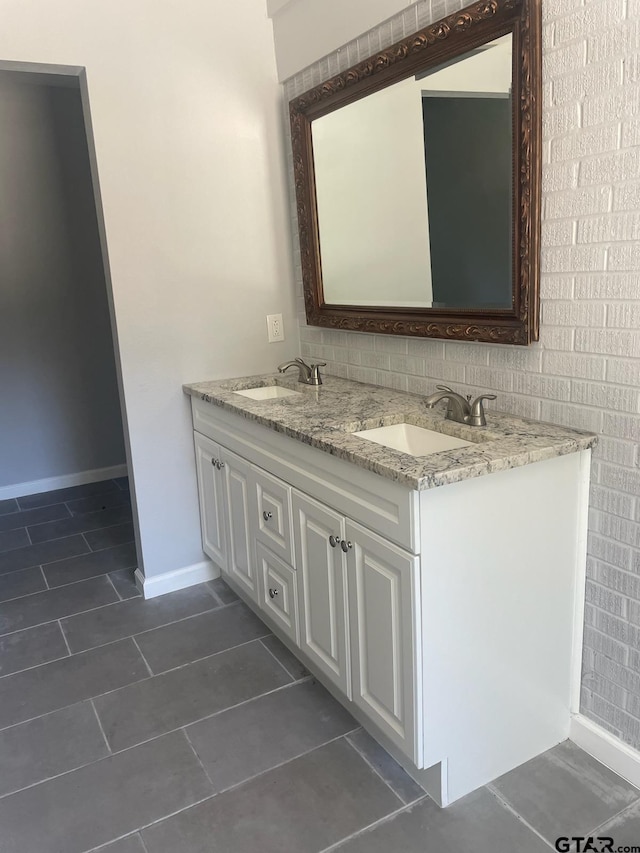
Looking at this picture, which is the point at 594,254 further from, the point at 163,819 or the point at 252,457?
the point at 163,819

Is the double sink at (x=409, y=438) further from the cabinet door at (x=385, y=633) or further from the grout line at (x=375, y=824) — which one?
the grout line at (x=375, y=824)

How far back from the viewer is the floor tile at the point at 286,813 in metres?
1.62

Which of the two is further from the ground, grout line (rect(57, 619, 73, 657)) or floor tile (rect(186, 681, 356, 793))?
grout line (rect(57, 619, 73, 657))

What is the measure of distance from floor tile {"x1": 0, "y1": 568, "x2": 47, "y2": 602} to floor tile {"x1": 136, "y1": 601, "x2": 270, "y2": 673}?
2.36 feet

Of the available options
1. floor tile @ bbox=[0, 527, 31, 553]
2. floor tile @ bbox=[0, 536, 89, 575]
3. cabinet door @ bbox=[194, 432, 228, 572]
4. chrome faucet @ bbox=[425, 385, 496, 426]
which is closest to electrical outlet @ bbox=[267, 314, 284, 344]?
cabinet door @ bbox=[194, 432, 228, 572]

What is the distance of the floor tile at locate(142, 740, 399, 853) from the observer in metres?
1.62

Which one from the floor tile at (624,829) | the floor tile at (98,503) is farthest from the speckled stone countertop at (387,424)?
the floor tile at (98,503)

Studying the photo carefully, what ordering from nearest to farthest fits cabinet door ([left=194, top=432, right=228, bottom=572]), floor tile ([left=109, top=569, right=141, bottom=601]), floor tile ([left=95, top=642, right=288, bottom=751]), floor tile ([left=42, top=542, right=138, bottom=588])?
floor tile ([left=95, top=642, right=288, bottom=751]), cabinet door ([left=194, top=432, right=228, bottom=572]), floor tile ([left=109, top=569, right=141, bottom=601]), floor tile ([left=42, top=542, right=138, bottom=588])

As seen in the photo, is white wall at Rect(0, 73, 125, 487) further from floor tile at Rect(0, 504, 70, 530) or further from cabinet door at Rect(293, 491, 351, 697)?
cabinet door at Rect(293, 491, 351, 697)

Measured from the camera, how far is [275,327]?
298 centimetres

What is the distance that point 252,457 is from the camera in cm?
232

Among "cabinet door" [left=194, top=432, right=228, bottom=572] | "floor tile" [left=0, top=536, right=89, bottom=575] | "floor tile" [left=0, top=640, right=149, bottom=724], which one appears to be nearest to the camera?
"floor tile" [left=0, top=640, right=149, bottom=724]

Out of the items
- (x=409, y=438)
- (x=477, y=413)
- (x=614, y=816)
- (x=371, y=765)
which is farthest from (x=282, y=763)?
(x=477, y=413)

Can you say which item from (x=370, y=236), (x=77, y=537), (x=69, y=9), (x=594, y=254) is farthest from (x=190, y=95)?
(x=77, y=537)
